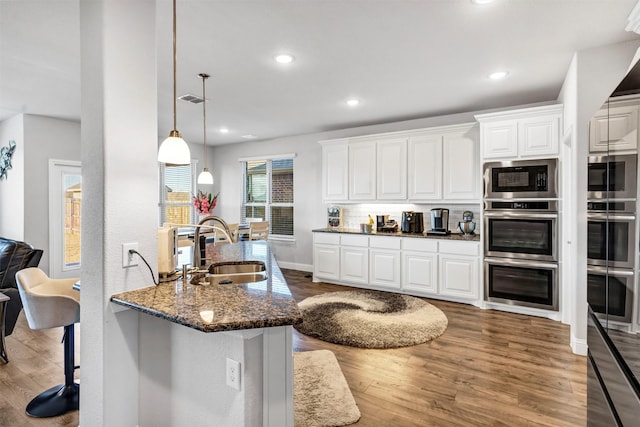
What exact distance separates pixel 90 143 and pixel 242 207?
6.00 m

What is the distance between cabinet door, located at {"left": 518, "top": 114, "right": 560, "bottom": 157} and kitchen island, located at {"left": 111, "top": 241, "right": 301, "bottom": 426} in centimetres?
362

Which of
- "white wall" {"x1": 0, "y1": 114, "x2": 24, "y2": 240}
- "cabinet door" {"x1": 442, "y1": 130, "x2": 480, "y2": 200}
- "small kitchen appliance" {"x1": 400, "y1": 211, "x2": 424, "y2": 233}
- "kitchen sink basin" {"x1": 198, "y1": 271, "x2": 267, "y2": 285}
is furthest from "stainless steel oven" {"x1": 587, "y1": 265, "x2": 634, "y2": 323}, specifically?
"white wall" {"x1": 0, "y1": 114, "x2": 24, "y2": 240}

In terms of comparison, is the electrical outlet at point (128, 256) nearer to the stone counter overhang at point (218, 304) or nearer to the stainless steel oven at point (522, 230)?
the stone counter overhang at point (218, 304)

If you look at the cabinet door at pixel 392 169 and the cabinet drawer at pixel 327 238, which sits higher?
the cabinet door at pixel 392 169

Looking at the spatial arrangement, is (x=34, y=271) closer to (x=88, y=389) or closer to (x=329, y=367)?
(x=88, y=389)

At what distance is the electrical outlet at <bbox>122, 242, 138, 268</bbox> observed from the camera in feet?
5.35

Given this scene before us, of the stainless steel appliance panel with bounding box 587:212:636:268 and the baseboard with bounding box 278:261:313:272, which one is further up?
the stainless steel appliance panel with bounding box 587:212:636:268

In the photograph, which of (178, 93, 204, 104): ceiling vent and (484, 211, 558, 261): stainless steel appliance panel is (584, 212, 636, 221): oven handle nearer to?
(484, 211, 558, 261): stainless steel appliance panel

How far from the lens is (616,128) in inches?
42.5

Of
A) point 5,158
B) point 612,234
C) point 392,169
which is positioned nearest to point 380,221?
point 392,169

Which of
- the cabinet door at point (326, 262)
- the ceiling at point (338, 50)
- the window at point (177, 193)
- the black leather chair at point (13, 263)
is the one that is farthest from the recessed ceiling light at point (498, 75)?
the window at point (177, 193)

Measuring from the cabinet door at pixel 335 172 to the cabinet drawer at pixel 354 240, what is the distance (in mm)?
692

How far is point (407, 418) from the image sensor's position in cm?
212

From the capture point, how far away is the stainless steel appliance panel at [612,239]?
37.9 inches
